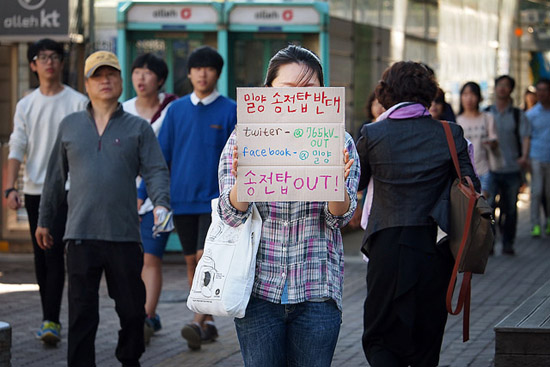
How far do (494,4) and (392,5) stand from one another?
34.3ft

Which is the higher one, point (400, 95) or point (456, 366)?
point (400, 95)

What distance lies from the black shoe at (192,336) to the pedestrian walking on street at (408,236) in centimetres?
227

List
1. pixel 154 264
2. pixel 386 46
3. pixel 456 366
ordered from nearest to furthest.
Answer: pixel 456 366 → pixel 154 264 → pixel 386 46

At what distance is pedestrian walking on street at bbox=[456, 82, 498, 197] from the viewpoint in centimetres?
1265

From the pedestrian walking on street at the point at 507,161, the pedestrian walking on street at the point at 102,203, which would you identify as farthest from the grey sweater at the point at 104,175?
the pedestrian walking on street at the point at 507,161

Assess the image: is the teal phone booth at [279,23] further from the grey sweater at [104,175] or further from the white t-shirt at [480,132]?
the grey sweater at [104,175]

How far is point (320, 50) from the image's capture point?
13484mm

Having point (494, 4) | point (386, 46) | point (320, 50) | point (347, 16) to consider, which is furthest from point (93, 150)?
point (494, 4)

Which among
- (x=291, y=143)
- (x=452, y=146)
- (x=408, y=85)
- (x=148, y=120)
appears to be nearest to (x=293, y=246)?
(x=291, y=143)

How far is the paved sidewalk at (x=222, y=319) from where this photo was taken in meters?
7.79

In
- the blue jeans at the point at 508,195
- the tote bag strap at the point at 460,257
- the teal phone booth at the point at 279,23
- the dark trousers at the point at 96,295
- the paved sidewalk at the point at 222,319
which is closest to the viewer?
the tote bag strap at the point at 460,257

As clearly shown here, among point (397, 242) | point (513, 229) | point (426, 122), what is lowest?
point (513, 229)

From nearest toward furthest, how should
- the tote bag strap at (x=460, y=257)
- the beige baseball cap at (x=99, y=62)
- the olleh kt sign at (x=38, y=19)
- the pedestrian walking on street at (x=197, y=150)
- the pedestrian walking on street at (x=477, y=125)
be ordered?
the tote bag strap at (x=460, y=257) → the beige baseball cap at (x=99, y=62) → the pedestrian walking on street at (x=197, y=150) → the olleh kt sign at (x=38, y=19) → the pedestrian walking on street at (x=477, y=125)

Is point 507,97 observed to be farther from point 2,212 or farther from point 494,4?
point 494,4
